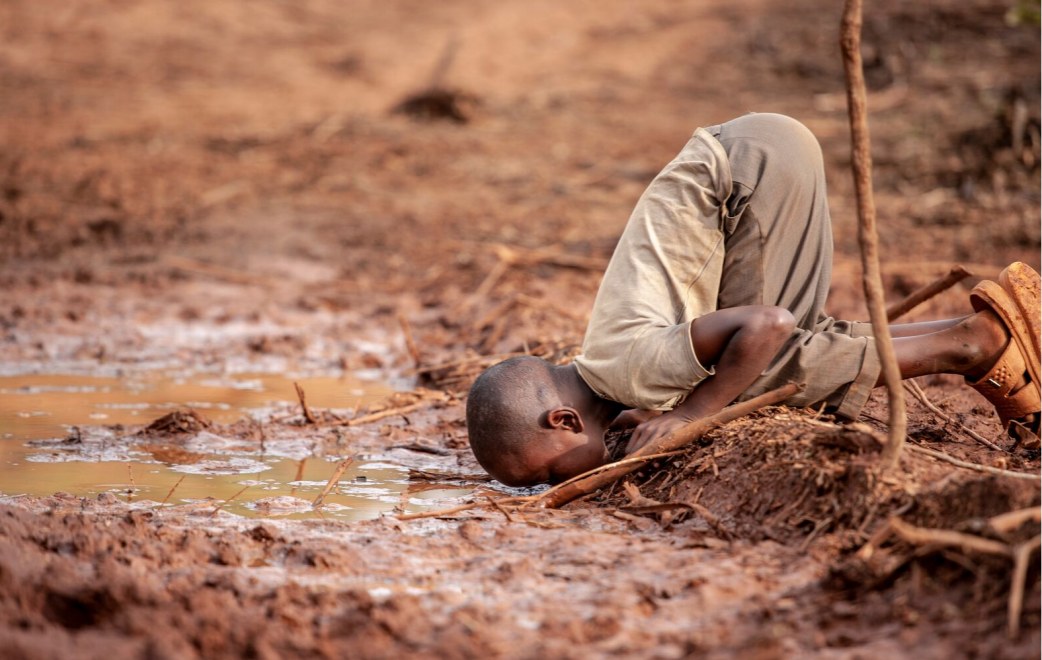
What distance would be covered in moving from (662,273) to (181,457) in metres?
1.93

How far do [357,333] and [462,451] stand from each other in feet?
8.34

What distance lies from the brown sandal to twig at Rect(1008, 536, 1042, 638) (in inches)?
51.5

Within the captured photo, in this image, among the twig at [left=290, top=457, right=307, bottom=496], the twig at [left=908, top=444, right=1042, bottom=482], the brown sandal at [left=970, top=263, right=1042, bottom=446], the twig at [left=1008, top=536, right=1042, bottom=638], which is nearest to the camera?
the twig at [left=1008, top=536, right=1042, bottom=638]

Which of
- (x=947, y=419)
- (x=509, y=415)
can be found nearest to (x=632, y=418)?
(x=509, y=415)

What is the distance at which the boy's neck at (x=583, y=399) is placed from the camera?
3623mm

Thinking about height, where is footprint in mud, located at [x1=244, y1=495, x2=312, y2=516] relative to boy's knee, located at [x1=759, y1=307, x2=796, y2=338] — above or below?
below

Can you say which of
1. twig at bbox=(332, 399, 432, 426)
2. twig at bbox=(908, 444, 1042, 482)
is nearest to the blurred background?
twig at bbox=(332, 399, 432, 426)

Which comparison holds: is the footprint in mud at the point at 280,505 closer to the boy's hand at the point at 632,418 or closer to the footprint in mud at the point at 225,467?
the footprint in mud at the point at 225,467

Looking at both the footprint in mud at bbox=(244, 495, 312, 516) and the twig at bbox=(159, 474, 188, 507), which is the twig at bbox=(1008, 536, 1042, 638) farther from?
the twig at bbox=(159, 474, 188, 507)

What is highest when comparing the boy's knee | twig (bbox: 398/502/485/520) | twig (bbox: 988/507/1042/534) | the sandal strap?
the boy's knee

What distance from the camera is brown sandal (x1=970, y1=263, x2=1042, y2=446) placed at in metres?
3.54

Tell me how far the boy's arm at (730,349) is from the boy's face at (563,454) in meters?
A: 0.20

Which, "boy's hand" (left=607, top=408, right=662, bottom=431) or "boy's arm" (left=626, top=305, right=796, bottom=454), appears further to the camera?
"boy's hand" (left=607, top=408, right=662, bottom=431)

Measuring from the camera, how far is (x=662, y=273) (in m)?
3.66
